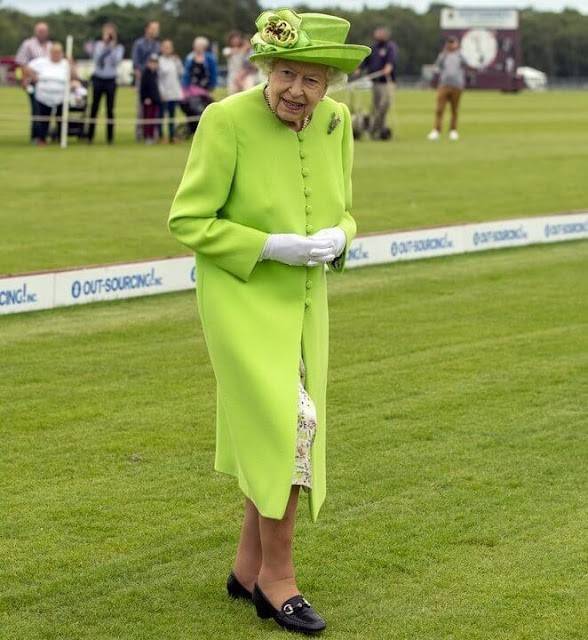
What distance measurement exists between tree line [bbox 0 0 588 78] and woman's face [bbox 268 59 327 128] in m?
72.3

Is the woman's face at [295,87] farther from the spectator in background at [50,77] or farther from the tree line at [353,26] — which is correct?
the tree line at [353,26]

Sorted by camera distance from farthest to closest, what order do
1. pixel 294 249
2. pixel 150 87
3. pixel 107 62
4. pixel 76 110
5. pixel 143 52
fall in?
pixel 143 52 < pixel 150 87 < pixel 76 110 < pixel 107 62 < pixel 294 249

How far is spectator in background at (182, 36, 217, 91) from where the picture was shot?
28.4 meters

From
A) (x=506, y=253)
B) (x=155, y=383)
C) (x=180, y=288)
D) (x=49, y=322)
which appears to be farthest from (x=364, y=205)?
(x=155, y=383)

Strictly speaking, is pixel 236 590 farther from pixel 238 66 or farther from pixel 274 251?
pixel 238 66

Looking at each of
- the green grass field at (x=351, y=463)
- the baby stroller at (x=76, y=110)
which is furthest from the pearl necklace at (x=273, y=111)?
the baby stroller at (x=76, y=110)

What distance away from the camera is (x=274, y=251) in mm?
5148

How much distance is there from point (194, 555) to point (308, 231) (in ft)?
5.09

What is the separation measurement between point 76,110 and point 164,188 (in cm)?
788

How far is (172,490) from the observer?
698 cm

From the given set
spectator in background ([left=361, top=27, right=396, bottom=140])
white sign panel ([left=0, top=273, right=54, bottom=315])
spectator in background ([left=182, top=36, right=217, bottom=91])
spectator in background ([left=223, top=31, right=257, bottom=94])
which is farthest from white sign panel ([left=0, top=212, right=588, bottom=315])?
spectator in background ([left=223, top=31, right=257, bottom=94])

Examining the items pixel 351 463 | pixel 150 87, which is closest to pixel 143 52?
pixel 150 87

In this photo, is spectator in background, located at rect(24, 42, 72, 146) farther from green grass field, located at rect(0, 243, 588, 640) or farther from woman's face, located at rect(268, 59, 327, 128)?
woman's face, located at rect(268, 59, 327, 128)

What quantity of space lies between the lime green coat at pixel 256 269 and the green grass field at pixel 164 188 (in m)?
8.04
